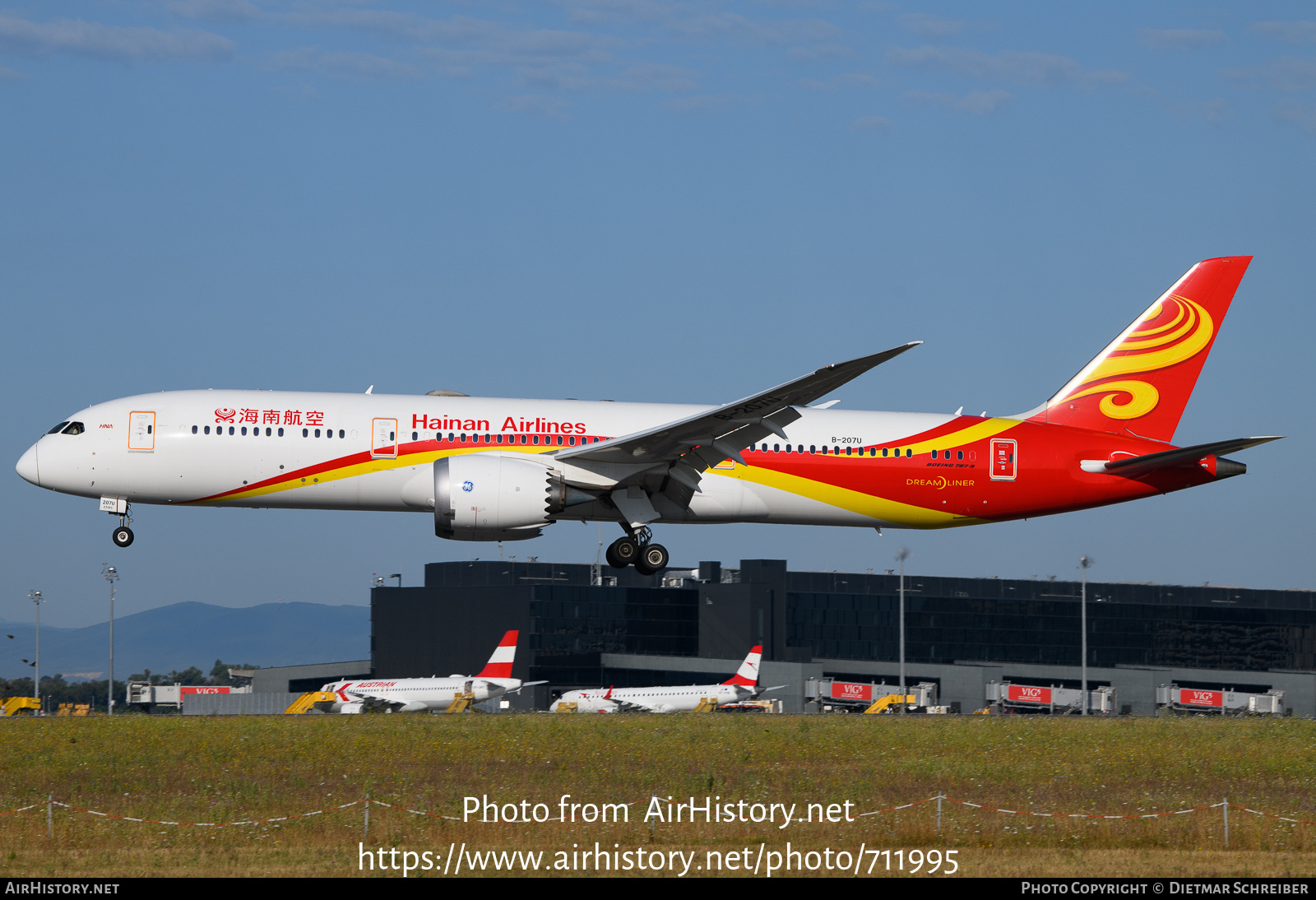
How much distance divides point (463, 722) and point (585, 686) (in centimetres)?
6586

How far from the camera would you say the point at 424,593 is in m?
104

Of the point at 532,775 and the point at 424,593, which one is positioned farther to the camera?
the point at 424,593

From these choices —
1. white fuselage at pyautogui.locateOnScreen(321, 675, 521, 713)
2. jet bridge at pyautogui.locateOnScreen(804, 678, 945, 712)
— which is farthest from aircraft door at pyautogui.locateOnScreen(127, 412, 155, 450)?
jet bridge at pyautogui.locateOnScreen(804, 678, 945, 712)

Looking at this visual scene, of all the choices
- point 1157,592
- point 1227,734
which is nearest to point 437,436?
point 1227,734

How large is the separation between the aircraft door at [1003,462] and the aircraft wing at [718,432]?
625 centimetres

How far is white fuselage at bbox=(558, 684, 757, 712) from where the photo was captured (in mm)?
63125

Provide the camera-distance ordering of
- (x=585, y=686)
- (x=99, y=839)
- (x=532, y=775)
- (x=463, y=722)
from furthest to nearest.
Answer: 1. (x=585, y=686)
2. (x=463, y=722)
3. (x=532, y=775)
4. (x=99, y=839)

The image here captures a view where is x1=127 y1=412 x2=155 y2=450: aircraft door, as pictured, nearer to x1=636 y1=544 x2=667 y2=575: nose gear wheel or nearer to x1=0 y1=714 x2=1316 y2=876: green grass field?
x1=0 y1=714 x2=1316 y2=876: green grass field

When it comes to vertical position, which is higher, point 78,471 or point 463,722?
point 78,471

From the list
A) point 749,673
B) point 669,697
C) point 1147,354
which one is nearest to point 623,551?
point 1147,354

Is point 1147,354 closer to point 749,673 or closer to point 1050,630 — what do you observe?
point 749,673

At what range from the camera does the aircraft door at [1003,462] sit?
1270 inches

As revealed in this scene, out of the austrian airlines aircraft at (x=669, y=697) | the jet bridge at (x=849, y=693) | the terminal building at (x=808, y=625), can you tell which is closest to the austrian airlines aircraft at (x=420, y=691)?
the austrian airlines aircraft at (x=669, y=697)
